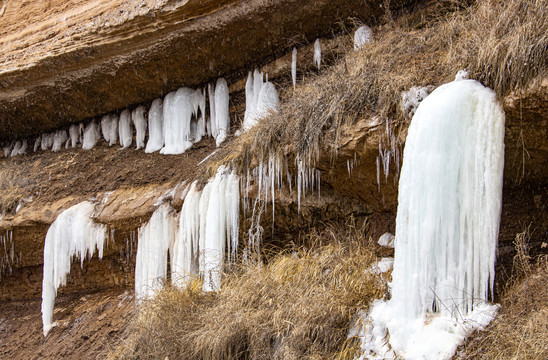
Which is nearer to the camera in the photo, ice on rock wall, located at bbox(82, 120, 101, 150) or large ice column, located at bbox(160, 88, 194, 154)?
large ice column, located at bbox(160, 88, 194, 154)

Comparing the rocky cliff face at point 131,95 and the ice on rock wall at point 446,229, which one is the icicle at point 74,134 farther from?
the ice on rock wall at point 446,229

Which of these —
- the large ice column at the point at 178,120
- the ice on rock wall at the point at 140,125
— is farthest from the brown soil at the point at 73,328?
the ice on rock wall at the point at 140,125

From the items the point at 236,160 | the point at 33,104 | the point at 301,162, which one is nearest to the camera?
the point at 301,162

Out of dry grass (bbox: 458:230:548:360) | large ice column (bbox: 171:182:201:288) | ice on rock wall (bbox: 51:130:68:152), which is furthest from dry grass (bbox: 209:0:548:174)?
ice on rock wall (bbox: 51:130:68:152)

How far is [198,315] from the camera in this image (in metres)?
6.19

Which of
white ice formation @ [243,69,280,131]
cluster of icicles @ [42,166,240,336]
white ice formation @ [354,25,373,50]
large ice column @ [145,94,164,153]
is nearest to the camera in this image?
cluster of icicles @ [42,166,240,336]

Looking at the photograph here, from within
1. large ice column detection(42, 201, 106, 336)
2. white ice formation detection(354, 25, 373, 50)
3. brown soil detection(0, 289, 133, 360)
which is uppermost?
white ice formation detection(354, 25, 373, 50)

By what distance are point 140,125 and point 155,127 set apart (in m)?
0.52

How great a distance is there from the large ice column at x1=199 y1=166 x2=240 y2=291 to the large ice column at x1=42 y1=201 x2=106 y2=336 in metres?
2.55

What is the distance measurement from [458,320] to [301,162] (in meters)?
2.86

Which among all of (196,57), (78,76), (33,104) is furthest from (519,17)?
(33,104)

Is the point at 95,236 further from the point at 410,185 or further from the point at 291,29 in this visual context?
the point at 410,185

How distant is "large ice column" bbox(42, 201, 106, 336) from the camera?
9266 millimetres

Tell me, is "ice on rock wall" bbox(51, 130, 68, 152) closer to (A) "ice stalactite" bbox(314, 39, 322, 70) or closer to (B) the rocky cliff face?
(B) the rocky cliff face
